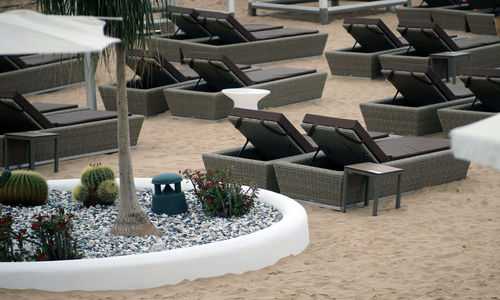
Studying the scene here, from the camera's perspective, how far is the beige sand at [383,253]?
19.2 ft

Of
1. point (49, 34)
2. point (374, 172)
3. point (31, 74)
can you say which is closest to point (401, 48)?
point (31, 74)

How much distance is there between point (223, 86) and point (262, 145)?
12.3ft

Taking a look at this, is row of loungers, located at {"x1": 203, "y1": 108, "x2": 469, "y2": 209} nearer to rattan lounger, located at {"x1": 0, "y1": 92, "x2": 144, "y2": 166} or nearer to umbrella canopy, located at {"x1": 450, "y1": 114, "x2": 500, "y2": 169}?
rattan lounger, located at {"x1": 0, "y1": 92, "x2": 144, "y2": 166}

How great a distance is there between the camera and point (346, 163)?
8.14m

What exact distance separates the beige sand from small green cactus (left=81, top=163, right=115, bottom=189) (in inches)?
63.8

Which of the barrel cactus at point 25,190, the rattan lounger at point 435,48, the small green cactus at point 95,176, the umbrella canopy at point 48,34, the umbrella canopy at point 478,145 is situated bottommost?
the barrel cactus at point 25,190

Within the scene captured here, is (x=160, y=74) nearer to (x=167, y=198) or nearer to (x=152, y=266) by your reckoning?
(x=167, y=198)

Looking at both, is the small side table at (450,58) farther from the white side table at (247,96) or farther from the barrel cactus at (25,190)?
the barrel cactus at (25,190)

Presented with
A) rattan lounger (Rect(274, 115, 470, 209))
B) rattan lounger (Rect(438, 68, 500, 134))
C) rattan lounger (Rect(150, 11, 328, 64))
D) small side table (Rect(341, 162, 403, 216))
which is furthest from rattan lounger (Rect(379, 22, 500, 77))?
small side table (Rect(341, 162, 403, 216))

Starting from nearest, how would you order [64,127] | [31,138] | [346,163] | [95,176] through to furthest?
1. [95,176]
2. [346,163]
3. [31,138]
4. [64,127]

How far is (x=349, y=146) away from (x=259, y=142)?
976mm

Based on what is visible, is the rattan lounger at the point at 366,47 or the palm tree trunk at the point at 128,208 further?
the rattan lounger at the point at 366,47

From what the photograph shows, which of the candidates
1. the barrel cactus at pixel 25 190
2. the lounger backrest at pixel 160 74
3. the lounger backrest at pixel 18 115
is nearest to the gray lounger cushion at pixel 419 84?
the lounger backrest at pixel 160 74

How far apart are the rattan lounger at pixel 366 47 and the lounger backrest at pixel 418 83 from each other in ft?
11.3
